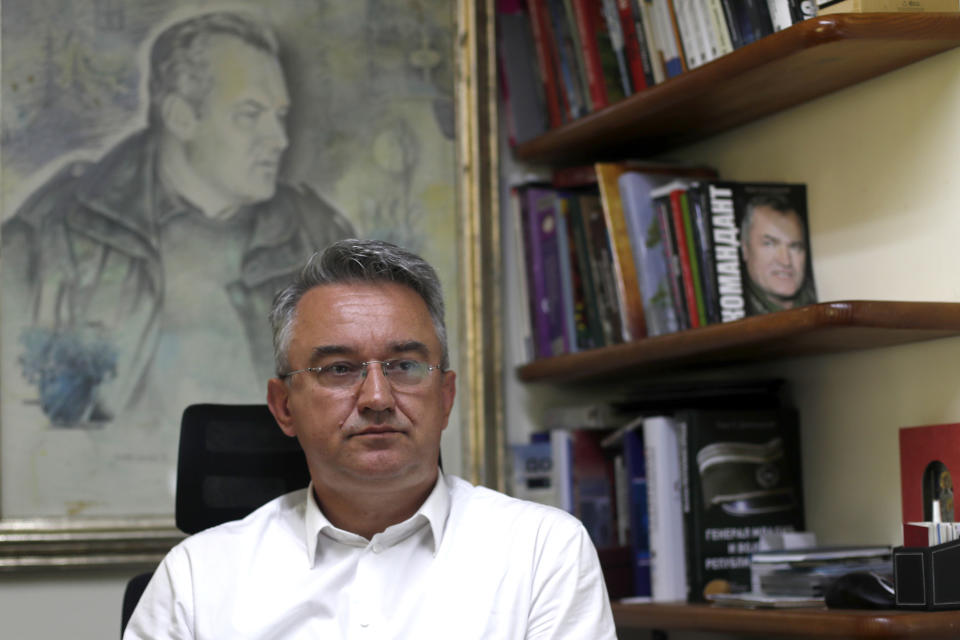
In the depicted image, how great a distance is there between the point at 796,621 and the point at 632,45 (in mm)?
1155

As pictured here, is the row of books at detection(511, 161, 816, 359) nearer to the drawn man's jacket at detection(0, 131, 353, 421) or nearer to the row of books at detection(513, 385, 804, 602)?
the row of books at detection(513, 385, 804, 602)

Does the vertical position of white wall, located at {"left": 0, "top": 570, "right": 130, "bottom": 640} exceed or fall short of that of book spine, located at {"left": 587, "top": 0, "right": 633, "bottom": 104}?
it falls short

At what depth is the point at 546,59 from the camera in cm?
250

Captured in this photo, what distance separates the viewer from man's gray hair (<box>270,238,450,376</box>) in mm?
1655

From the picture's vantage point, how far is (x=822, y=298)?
2107mm

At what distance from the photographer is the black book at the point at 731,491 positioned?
2.10 meters

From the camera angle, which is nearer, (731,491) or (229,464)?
(229,464)

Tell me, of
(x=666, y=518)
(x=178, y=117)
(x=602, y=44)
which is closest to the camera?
(x=666, y=518)

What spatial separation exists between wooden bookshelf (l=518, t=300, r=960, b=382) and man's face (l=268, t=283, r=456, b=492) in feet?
1.79

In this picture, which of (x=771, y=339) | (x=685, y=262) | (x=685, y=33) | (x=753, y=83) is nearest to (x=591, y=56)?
(x=685, y=33)

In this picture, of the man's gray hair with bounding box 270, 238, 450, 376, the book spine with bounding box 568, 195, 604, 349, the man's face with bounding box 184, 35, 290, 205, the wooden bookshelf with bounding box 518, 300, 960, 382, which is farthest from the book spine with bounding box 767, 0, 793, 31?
the man's face with bounding box 184, 35, 290, 205

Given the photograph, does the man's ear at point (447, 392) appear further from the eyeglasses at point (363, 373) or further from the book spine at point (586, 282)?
the book spine at point (586, 282)

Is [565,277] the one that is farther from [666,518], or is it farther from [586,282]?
[666,518]

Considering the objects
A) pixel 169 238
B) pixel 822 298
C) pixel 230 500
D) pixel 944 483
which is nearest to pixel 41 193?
pixel 169 238
